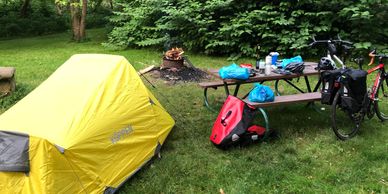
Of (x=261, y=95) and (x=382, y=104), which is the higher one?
(x=261, y=95)

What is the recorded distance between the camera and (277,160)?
4531 mm

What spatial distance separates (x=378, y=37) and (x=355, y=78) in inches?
217

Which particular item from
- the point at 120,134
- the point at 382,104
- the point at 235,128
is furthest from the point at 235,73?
the point at 382,104

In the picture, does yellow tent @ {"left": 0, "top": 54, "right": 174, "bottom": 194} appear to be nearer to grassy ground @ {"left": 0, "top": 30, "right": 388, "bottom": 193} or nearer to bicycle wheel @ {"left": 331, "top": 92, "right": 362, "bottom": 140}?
grassy ground @ {"left": 0, "top": 30, "right": 388, "bottom": 193}

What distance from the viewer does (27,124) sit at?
3.64m

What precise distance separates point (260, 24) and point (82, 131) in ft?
24.2

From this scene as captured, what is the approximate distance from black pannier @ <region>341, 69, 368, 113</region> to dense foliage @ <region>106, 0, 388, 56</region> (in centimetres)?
458

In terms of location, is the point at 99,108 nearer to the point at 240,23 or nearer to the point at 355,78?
the point at 355,78

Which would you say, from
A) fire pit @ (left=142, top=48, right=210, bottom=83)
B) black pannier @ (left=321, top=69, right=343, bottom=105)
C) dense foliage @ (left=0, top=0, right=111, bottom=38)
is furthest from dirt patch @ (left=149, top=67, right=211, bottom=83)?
dense foliage @ (left=0, top=0, right=111, bottom=38)

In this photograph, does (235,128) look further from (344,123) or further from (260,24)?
(260,24)

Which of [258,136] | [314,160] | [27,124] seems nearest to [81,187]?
[27,124]

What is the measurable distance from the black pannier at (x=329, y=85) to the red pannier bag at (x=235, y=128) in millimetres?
911

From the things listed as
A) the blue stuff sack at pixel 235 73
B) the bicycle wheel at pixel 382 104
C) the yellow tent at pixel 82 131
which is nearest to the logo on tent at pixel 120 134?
the yellow tent at pixel 82 131

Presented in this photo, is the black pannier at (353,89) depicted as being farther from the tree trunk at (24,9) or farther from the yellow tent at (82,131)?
the tree trunk at (24,9)
